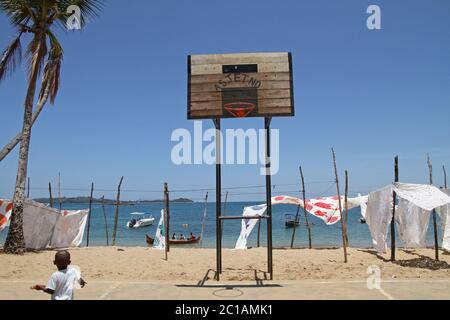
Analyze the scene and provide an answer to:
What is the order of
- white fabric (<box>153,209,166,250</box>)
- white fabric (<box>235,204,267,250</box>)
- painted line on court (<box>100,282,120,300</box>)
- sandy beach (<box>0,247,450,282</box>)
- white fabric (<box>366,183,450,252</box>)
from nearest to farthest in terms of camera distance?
painted line on court (<box>100,282,120,300</box>) < sandy beach (<box>0,247,450,282</box>) < white fabric (<box>366,183,450,252</box>) < white fabric (<box>153,209,166,250</box>) < white fabric (<box>235,204,267,250</box>)

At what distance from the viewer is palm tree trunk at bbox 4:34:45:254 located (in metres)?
13.2

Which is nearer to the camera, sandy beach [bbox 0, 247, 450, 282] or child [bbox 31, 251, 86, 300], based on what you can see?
child [bbox 31, 251, 86, 300]

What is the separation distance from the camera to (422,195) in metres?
12.5

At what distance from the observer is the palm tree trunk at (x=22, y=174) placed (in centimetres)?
1325

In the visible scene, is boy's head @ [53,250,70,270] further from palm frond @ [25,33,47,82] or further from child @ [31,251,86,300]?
palm frond @ [25,33,47,82]

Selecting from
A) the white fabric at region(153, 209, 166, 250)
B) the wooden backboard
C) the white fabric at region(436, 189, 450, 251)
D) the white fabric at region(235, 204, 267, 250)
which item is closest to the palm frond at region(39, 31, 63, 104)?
the white fabric at region(153, 209, 166, 250)

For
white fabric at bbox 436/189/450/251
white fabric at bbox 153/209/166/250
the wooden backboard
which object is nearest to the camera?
the wooden backboard

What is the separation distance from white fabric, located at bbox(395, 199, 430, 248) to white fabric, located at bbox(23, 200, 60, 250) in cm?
1566

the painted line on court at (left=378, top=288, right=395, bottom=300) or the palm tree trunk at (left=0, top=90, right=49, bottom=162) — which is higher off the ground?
the palm tree trunk at (left=0, top=90, right=49, bottom=162)

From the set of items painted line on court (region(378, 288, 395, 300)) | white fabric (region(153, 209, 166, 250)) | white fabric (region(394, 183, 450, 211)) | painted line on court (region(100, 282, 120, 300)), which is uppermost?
white fabric (region(394, 183, 450, 211))

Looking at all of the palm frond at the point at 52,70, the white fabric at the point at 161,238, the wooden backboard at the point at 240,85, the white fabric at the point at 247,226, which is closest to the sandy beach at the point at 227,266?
the white fabric at the point at 161,238
